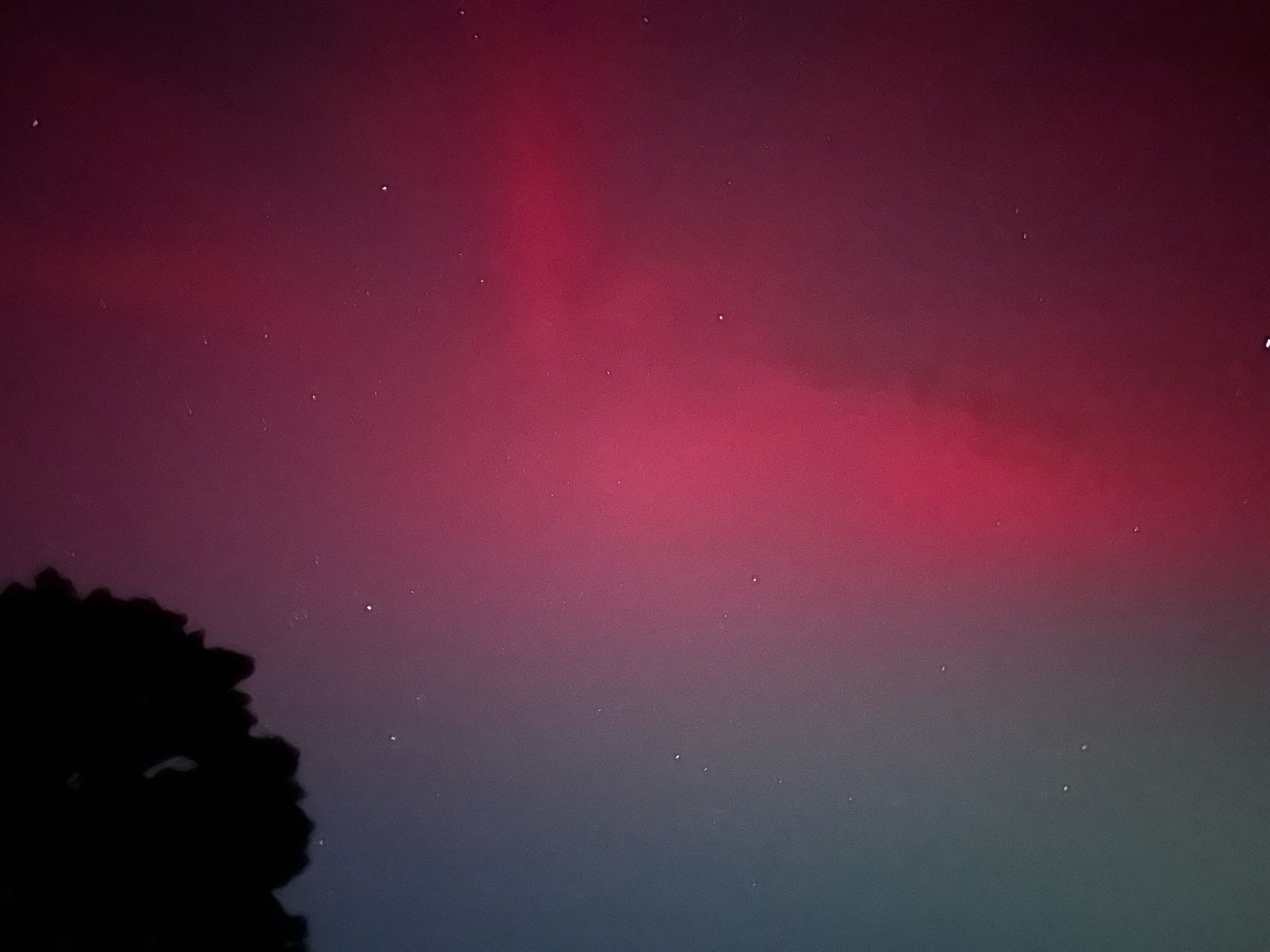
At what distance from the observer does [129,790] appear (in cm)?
48

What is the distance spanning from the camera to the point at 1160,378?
897 mm

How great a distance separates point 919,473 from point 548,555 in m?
0.35

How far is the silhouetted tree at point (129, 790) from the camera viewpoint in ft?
1.53

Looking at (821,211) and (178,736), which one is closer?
(178,736)

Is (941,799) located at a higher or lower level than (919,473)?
lower

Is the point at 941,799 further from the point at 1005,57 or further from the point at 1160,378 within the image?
the point at 1005,57

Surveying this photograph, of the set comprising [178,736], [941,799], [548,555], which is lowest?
[178,736]

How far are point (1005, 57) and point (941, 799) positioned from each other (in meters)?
0.68

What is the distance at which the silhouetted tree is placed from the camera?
0.47 meters

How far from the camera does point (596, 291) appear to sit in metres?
0.85

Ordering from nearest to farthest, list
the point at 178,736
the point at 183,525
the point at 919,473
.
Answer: the point at 178,736 → the point at 183,525 → the point at 919,473

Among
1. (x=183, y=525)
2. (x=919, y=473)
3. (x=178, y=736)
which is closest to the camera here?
(x=178, y=736)

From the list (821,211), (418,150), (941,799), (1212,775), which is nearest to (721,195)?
(821,211)

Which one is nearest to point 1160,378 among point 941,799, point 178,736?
point 941,799
